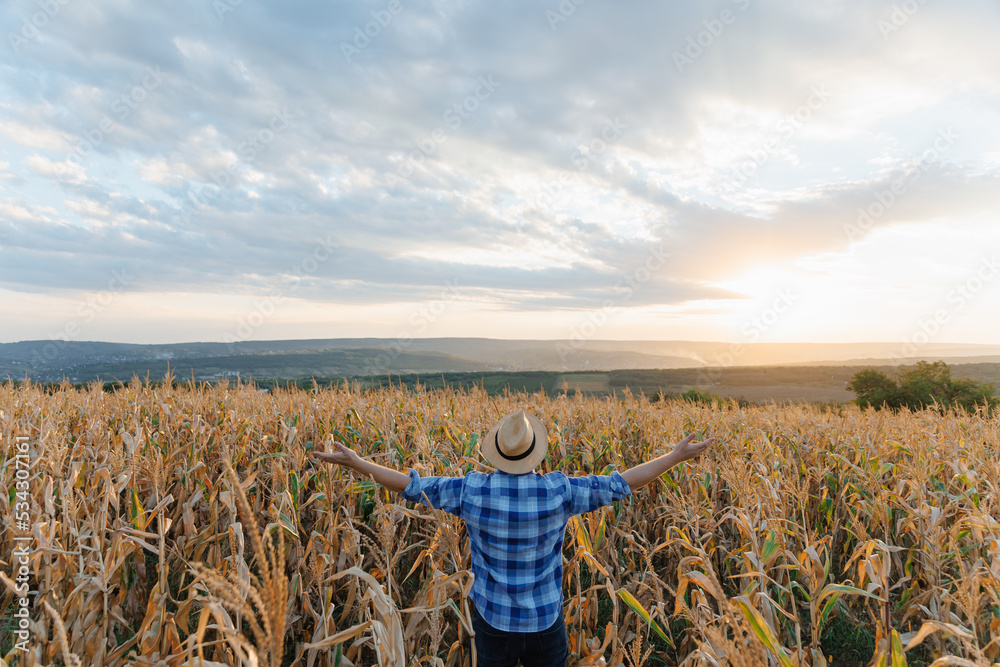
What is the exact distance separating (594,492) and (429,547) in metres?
1.08

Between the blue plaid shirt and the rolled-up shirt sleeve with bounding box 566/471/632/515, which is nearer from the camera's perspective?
the blue plaid shirt

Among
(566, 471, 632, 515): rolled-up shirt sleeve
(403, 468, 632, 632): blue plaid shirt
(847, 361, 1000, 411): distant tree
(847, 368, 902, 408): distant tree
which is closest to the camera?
(403, 468, 632, 632): blue plaid shirt

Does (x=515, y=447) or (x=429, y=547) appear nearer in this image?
(x=515, y=447)

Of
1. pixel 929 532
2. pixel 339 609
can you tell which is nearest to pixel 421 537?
pixel 339 609

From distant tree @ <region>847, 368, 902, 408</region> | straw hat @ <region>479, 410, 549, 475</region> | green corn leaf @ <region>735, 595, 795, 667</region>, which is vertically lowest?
distant tree @ <region>847, 368, 902, 408</region>

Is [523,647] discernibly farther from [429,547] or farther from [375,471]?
[375,471]

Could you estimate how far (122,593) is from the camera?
138 inches

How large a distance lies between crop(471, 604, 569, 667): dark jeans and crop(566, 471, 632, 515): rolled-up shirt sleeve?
0.69 meters

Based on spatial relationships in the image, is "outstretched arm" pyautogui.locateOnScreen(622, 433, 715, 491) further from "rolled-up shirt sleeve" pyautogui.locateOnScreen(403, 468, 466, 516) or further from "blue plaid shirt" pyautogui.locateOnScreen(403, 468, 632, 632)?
"rolled-up shirt sleeve" pyautogui.locateOnScreen(403, 468, 466, 516)

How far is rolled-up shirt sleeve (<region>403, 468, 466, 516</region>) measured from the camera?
113 inches

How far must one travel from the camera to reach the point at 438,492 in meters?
2.90

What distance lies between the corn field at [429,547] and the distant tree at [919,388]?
24396mm

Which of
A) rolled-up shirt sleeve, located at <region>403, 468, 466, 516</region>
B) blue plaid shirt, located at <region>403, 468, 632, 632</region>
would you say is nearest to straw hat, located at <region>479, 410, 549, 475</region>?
blue plaid shirt, located at <region>403, 468, 632, 632</region>

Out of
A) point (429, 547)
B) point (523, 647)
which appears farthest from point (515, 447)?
point (523, 647)
